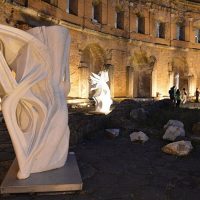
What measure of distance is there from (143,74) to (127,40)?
3634mm

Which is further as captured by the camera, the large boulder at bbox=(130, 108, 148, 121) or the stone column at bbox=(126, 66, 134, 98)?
the stone column at bbox=(126, 66, 134, 98)

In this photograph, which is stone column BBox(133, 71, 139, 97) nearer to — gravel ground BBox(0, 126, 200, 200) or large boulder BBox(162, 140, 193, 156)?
gravel ground BBox(0, 126, 200, 200)

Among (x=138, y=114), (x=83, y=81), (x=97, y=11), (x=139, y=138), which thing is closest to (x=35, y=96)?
(x=139, y=138)

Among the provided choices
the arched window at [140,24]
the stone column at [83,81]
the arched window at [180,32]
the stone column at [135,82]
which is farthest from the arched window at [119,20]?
the arched window at [180,32]

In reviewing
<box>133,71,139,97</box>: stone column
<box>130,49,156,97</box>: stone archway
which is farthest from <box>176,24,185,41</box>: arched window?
<box>133,71,139,97</box>: stone column

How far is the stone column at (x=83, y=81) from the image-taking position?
16859 millimetres

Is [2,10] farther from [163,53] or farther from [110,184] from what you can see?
[163,53]

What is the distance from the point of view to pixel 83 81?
1695 centimetres

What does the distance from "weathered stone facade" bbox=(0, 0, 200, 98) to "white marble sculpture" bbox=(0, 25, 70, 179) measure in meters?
8.24

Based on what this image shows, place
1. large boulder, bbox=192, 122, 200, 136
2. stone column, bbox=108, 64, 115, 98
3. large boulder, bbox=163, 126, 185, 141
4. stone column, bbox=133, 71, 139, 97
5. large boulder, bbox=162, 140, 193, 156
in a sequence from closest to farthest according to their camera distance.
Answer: large boulder, bbox=162, 140, 193, 156, large boulder, bbox=163, 126, 185, 141, large boulder, bbox=192, 122, 200, 136, stone column, bbox=108, 64, 115, 98, stone column, bbox=133, 71, 139, 97

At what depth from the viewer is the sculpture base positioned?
3865 mm

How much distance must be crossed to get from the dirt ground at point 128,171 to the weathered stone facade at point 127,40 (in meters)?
7.80

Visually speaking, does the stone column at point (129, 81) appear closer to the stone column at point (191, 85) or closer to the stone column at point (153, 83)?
the stone column at point (153, 83)

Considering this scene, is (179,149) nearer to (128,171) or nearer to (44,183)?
(128,171)
